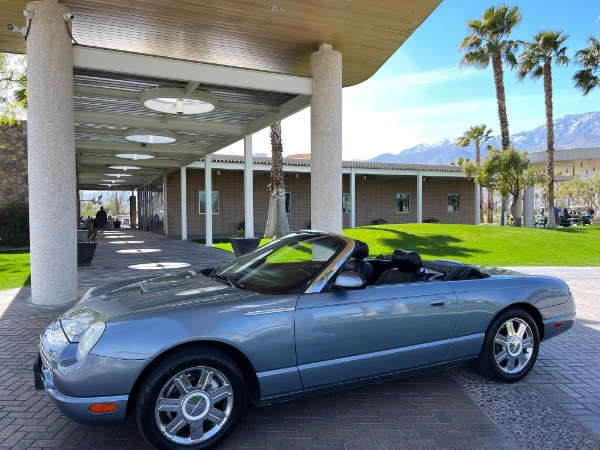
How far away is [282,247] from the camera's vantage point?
410 centimetres

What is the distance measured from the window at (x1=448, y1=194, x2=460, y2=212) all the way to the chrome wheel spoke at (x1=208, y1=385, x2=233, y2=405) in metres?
32.5

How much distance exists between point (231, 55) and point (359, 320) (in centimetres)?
806

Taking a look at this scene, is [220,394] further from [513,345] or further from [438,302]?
[513,345]

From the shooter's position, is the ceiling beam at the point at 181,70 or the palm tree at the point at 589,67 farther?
the palm tree at the point at 589,67

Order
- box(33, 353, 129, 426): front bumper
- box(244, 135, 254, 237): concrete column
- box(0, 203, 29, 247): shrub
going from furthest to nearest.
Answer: box(0, 203, 29, 247): shrub < box(244, 135, 254, 237): concrete column < box(33, 353, 129, 426): front bumper

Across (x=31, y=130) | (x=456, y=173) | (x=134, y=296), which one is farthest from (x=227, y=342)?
(x=456, y=173)

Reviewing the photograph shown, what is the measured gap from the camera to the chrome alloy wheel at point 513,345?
3879mm

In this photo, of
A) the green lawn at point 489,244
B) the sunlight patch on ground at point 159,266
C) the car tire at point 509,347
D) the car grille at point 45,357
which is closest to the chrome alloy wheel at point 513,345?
the car tire at point 509,347

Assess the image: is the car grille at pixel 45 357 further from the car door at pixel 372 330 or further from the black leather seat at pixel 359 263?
the black leather seat at pixel 359 263

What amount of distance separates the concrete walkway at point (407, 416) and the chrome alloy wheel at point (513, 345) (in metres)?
0.18

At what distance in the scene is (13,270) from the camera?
10.9 metres

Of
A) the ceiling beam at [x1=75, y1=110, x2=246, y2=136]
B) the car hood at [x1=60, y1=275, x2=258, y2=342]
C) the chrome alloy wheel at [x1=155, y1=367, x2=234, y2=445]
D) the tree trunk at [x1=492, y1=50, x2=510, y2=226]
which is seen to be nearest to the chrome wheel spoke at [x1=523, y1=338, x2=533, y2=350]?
the car hood at [x1=60, y1=275, x2=258, y2=342]

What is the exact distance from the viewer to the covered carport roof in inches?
293

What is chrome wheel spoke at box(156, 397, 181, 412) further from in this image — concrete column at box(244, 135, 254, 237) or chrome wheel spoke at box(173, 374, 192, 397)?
concrete column at box(244, 135, 254, 237)
